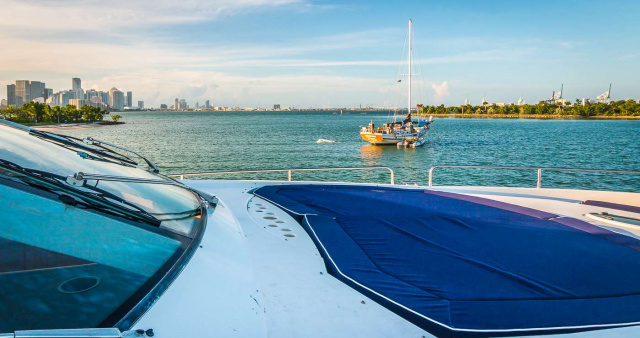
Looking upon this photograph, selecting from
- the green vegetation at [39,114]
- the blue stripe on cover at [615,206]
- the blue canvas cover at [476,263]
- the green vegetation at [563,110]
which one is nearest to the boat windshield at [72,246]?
the blue canvas cover at [476,263]

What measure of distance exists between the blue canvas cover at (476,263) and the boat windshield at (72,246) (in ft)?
3.61

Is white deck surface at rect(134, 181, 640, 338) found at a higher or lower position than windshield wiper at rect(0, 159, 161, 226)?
lower

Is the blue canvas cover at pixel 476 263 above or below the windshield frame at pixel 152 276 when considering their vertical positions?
below

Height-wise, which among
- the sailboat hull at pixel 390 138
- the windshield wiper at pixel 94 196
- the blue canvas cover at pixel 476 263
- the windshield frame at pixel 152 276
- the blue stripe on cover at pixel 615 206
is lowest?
the sailboat hull at pixel 390 138

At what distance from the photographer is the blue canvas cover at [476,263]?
198cm

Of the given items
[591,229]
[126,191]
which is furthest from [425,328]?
[591,229]

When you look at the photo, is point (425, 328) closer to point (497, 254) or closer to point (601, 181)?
point (497, 254)

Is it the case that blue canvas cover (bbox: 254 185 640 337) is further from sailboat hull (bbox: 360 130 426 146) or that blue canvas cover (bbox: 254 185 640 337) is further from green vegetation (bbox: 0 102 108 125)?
green vegetation (bbox: 0 102 108 125)

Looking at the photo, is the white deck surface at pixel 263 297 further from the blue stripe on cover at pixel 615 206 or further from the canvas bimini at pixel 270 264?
the blue stripe on cover at pixel 615 206

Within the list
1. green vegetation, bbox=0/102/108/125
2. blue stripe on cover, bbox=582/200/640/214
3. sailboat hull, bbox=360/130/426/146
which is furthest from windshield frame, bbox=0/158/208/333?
green vegetation, bbox=0/102/108/125

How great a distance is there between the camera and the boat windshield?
3.93ft

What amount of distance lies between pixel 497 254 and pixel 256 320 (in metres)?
1.86

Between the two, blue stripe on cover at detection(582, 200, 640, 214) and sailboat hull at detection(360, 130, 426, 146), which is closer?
blue stripe on cover at detection(582, 200, 640, 214)

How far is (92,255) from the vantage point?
1.42 meters
